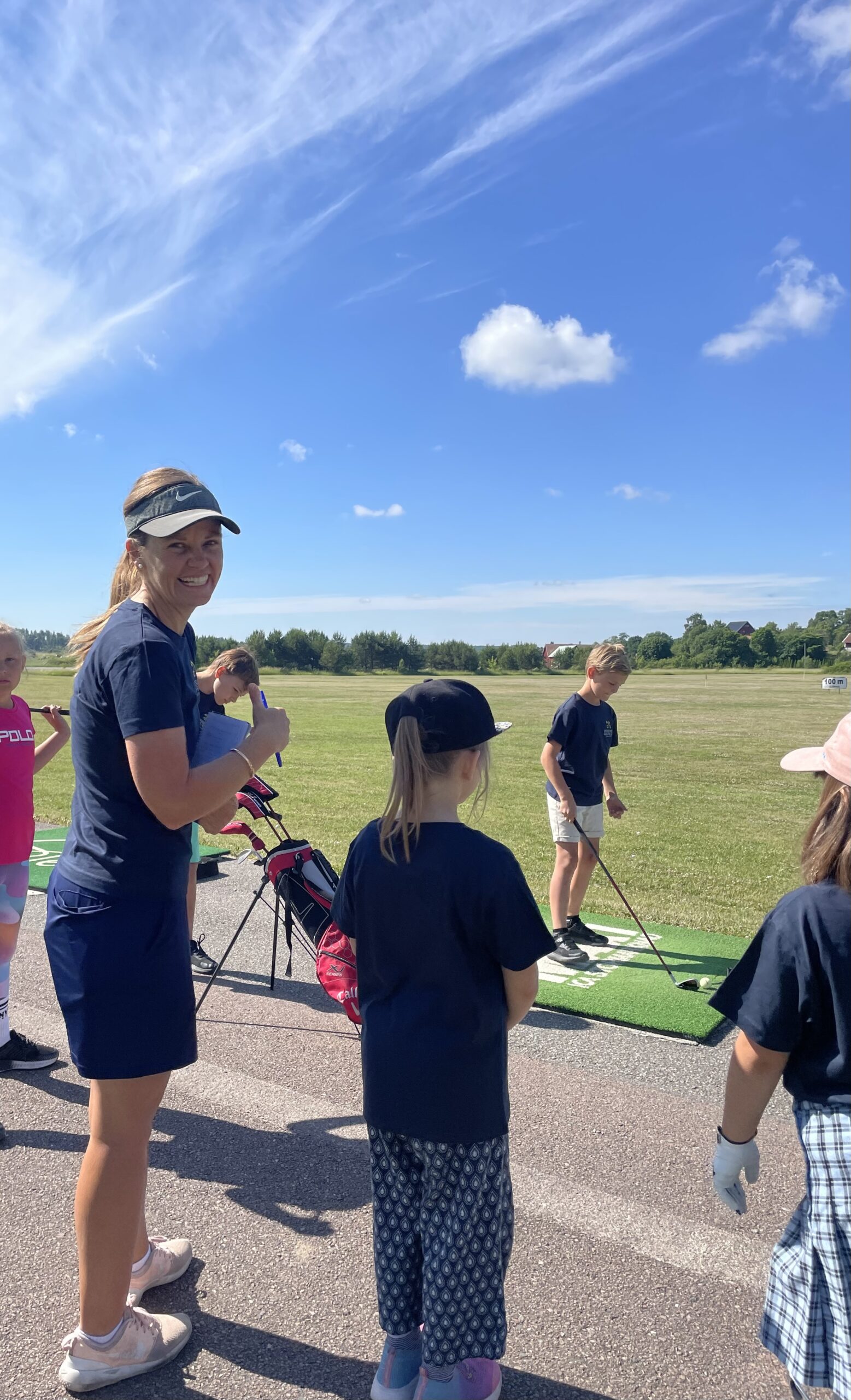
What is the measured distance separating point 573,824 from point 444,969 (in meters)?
4.20

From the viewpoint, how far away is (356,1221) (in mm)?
3098

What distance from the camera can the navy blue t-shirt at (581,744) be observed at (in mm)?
6273

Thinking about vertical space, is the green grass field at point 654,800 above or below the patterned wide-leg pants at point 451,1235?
below

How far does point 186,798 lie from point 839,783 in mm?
1523

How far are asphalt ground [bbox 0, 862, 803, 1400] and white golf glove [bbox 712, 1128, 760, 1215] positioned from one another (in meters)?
0.60

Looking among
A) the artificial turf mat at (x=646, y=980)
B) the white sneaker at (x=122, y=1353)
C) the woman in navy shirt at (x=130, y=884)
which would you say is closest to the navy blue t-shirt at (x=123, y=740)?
the woman in navy shirt at (x=130, y=884)

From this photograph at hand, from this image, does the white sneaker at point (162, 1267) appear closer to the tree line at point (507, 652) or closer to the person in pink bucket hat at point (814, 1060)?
the person in pink bucket hat at point (814, 1060)

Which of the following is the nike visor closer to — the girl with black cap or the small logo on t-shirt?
the girl with black cap

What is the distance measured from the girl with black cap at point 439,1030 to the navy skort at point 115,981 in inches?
19.7

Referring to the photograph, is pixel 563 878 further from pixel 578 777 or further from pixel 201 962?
pixel 201 962

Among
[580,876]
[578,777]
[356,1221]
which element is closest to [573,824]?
[578,777]

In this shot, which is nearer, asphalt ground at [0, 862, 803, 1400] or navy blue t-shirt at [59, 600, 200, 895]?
navy blue t-shirt at [59, 600, 200, 895]

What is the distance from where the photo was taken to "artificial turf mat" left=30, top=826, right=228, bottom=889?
8102 millimetres

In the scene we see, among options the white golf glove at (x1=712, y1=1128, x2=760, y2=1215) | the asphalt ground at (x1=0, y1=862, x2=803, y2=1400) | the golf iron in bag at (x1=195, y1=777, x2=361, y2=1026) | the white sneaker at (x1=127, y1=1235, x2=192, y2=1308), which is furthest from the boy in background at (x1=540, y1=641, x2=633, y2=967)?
the white golf glove at (x1=712, y1=1128, x2=760, y2=1215)
